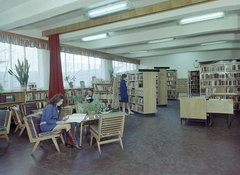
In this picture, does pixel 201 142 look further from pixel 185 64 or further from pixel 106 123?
pixel 185 64

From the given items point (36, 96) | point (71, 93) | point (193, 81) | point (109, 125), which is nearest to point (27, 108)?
point (36, 96)

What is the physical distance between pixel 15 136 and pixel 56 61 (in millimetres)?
3465

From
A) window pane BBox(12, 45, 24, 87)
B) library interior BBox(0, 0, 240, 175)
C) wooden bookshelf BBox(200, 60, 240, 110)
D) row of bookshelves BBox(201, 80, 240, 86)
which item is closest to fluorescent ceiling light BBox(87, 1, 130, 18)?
library interior BBox(0, 0, 240, 175)

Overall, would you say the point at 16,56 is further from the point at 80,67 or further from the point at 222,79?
the point at 222,79

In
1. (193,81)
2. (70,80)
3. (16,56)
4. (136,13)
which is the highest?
(136,13)

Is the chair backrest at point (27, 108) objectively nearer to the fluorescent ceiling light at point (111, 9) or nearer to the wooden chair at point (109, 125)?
the wooden chair at point (109, 125)

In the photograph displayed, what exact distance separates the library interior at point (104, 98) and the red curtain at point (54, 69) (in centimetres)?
4

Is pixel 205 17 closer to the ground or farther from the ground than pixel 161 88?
farther from the ground

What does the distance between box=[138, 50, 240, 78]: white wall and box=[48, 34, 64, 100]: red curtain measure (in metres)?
9.66

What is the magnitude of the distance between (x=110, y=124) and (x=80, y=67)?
7033 mm

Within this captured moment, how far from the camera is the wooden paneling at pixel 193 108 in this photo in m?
5.75

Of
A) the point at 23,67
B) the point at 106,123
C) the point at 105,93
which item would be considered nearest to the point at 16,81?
the point at 23,67

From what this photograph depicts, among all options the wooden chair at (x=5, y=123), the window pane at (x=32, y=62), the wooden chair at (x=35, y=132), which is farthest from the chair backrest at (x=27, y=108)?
the wooden chair at (x=35, y=132)

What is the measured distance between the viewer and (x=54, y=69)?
732cm
